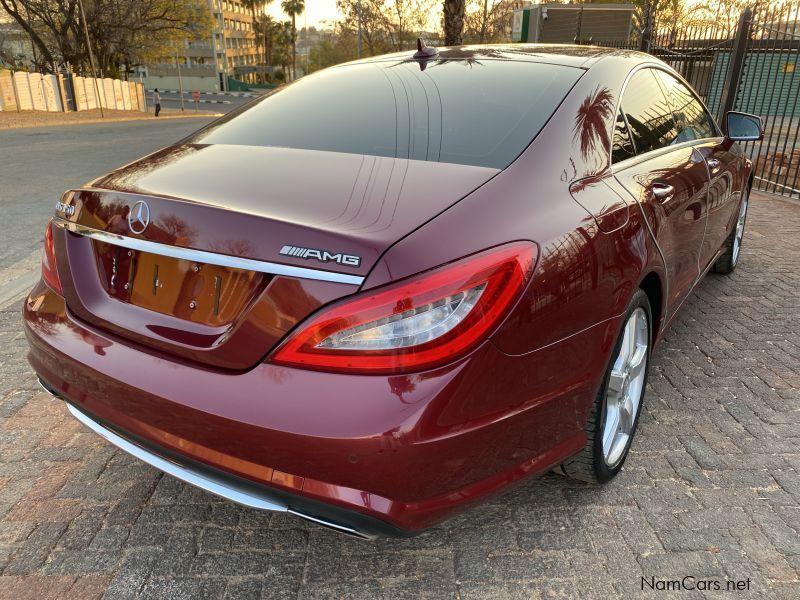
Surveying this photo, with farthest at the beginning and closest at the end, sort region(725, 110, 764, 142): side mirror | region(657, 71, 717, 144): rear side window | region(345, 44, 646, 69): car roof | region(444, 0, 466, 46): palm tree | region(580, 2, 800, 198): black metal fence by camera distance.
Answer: region(444, 0, 466, 46): palm tree < region(580, 2, 800, 198): black metal fence < region(725, 110, 764, 142): side mirror < region(657, 71, 717, 144): rear side window < region(345, 44, 646, 69): car roof

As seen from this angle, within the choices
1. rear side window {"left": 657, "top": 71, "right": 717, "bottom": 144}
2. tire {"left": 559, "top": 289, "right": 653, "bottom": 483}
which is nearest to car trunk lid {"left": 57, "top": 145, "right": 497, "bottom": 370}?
tire {"left": 559, "top": 289, "right": 653, "bottom": 483}

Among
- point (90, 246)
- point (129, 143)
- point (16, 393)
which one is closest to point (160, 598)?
point (90, 246)

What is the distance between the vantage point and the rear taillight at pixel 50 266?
2.17 metres

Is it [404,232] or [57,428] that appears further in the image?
[57,428]

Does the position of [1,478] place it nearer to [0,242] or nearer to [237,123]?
[237,123]

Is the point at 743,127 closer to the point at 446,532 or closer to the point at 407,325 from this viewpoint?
the point at 446,532

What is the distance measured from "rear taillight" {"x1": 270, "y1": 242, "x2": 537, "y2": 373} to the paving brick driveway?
90 cm

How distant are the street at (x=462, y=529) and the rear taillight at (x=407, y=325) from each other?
57 centimetres

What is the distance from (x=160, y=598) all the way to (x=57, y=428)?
130 cm

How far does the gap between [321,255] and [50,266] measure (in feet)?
4.08

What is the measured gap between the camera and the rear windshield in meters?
2.16

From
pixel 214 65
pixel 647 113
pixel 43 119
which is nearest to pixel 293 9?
pixel 214 65

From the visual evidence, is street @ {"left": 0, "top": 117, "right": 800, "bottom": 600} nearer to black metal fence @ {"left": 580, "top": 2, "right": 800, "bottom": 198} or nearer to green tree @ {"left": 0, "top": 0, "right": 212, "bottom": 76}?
black metal fence @ {"left": 580, "top": 2, "right": 800, "bottom": 198}

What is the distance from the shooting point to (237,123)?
271 cm
